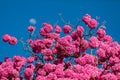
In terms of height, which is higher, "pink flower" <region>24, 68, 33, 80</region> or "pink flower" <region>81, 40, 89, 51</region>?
"pink flower" <region>81, 40, 89, 51</region>

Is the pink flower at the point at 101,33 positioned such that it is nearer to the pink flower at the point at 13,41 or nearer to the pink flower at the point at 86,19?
the pink flower at the point at 86,19

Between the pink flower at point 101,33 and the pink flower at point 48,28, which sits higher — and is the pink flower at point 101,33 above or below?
below

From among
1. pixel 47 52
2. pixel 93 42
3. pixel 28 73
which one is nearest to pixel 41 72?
pixel 28 73

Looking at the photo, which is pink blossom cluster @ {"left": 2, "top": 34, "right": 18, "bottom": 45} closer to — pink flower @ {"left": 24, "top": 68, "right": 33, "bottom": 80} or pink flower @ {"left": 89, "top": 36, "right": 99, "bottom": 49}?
pink flower @ {"left": 24, "top": 68, "right": 33, "bottom": 80}

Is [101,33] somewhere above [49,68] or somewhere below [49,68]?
above

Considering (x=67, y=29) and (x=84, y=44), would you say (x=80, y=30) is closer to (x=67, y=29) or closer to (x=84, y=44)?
(x=84, y=44)

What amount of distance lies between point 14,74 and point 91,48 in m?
2.40

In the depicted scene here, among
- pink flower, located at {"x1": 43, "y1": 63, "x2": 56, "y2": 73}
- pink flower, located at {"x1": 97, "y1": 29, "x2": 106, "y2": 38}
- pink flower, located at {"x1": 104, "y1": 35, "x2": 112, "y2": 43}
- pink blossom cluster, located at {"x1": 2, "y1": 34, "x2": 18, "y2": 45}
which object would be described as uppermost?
pink blossom cluster, located at {"x1": 2, "y1": 34, "x2": 18, "y2": 45}

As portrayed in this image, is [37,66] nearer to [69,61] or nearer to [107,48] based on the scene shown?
[69,61]

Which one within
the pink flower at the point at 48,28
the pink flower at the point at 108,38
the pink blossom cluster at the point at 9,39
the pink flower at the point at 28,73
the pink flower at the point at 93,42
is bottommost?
the pink flower at the point at 28,73

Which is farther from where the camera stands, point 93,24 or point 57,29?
point 57,29

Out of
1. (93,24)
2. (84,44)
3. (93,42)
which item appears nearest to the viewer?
(93,42)

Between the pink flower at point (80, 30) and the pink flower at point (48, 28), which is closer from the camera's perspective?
the pink flower at point (80, 30)

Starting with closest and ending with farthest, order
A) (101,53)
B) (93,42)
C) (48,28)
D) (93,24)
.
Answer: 1. (101,53)
2. (93,42)
3. (93,24)
4. (48,28)
